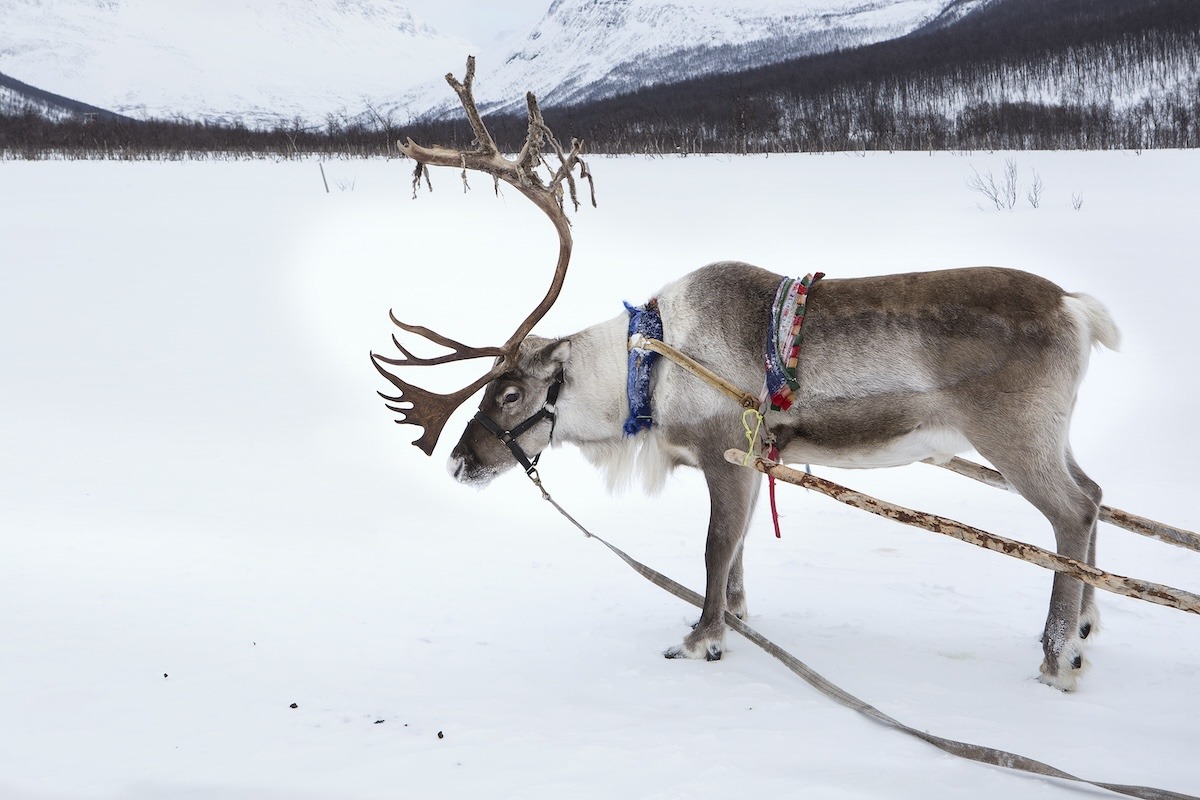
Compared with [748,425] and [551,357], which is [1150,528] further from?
[551,357]

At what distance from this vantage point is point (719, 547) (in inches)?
178

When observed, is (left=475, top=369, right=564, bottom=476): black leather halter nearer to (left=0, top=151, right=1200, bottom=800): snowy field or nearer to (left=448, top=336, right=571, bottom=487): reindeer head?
(left=448, top=336, right=571, bottom=487): reindeer head

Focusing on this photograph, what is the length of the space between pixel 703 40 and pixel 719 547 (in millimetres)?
172567

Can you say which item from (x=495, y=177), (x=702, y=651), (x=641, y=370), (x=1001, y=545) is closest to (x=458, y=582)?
(x=702, y=651)

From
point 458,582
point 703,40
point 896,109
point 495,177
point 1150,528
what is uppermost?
point 703,40

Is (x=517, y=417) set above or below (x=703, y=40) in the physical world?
below

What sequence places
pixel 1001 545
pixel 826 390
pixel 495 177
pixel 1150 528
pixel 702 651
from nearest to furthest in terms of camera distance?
1. pixel 1001 545
2. pixel 1150 528
3. pixel 826 390
4. pixel 702 651
5. pixel 495 177

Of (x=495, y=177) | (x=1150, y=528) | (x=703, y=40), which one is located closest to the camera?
(x=1150, y=528)

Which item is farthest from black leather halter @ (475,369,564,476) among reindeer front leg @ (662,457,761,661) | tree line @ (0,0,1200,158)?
tree line @ (0,0,1200,158)

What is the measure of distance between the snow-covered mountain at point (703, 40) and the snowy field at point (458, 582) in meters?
117

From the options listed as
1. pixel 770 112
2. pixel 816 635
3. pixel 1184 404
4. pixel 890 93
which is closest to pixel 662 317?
pixel 816 635

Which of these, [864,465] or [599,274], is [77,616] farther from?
[599,274]

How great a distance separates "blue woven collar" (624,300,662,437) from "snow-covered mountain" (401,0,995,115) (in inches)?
4932

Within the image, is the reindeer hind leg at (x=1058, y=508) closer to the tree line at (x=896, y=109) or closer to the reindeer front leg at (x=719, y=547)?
the reindeer front leg at (x=719, y=547)
